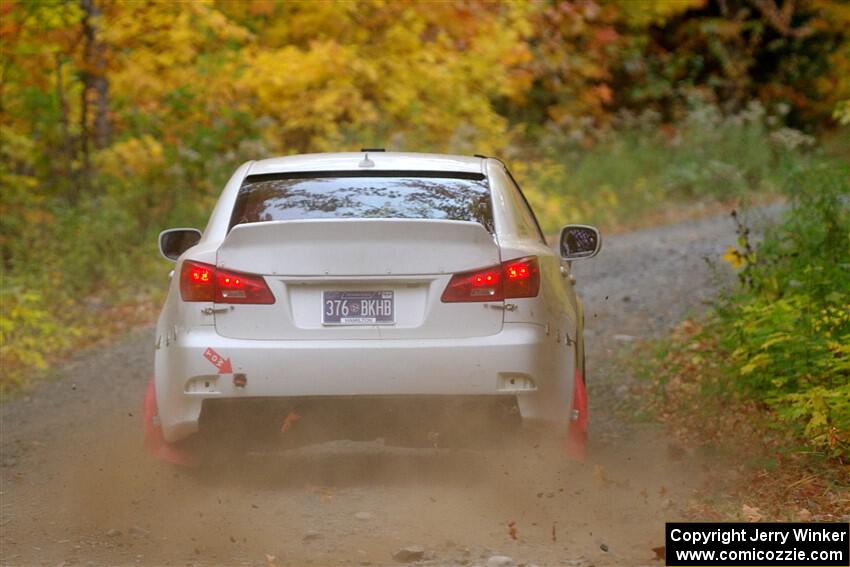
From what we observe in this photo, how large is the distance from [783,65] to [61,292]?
18.0 m

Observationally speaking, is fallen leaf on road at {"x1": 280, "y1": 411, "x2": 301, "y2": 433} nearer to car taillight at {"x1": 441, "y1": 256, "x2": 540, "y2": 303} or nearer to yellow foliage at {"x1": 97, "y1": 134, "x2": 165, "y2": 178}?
car taillight at {"x1": 441, "y1": 256, "x2": 540, "y2": 303}

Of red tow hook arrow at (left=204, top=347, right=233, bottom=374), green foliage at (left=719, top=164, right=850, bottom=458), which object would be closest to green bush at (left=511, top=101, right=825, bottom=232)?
green foliage at (left=719, top=164, right=850, bottom=458)

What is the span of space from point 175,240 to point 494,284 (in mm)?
1994

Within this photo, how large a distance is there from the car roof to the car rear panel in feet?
2.42

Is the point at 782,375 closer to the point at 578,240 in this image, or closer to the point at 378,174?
the point at 578,240

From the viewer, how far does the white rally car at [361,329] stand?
20.6 ft

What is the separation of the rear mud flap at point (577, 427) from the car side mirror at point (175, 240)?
6.92ft

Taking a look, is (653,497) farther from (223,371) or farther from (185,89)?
(185,89)

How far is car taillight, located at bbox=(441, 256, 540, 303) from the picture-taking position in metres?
6.30

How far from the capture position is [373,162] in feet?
23.3

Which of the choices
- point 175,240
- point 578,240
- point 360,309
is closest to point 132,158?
point 175,240

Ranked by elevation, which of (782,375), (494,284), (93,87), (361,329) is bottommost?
(782,375)

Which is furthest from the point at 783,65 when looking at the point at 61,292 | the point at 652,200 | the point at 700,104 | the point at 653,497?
the point at 653,497

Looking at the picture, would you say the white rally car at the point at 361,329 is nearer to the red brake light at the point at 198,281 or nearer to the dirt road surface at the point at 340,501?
the red brake light at the point at 198,281
